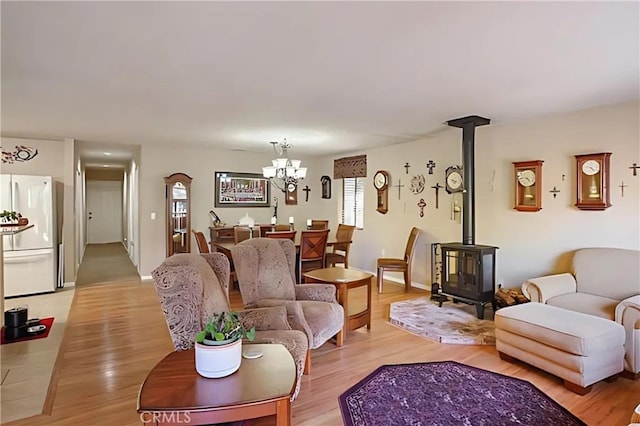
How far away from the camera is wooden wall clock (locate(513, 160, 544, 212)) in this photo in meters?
4.41

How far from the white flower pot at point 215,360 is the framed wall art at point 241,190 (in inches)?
222

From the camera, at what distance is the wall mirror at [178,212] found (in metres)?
6.64

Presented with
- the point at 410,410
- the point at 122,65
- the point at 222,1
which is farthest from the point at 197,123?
the point at 410,410

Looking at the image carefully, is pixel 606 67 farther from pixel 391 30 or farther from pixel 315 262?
pixel 315 262

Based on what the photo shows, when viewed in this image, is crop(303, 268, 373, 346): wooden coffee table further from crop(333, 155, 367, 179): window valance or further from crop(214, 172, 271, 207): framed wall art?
crop(214, 172, 271, 207): framed wall art

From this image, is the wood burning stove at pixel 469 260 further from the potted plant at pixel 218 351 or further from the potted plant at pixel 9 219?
the potted plant at pixel 9 219

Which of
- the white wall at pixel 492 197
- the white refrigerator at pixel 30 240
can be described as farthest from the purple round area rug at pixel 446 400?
the white refrigerator at pixel 30 240

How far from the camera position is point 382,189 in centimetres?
670

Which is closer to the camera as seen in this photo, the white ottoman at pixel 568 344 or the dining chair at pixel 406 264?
the white ottoman at pixel 568 344

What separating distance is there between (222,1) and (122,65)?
1.29 meters

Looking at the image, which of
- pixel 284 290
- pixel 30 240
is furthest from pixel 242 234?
pixel 30 240

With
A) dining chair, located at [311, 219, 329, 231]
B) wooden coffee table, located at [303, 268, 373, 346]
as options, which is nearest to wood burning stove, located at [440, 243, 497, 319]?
wooden coffee table, located at [303, 268, 373, 346]

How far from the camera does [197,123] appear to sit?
4.70 meters

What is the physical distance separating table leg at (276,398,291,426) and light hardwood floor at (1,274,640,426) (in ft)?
1.93
